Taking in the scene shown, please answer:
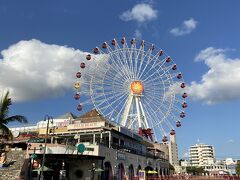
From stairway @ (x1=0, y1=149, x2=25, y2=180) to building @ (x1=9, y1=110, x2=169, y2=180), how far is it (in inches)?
43.8

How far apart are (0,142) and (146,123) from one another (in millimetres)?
36339

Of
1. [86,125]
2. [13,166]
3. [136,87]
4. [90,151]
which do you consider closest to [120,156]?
[86,125]

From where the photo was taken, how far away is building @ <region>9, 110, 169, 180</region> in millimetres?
43406

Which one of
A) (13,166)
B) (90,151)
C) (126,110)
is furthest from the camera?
Result: (126,110)

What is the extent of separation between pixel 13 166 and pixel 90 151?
11.2m

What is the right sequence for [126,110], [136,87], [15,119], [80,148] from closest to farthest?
[15,119]
[80,148]
[126,110]
[136,87]

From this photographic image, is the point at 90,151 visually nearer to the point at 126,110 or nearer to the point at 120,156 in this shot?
the point at 120,156

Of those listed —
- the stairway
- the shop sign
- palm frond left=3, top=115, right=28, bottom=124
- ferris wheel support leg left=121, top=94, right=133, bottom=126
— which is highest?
ferris wheel support leg left=121, top=94, right=133, bottom=126

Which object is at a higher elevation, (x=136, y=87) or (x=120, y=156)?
(x=136, y=87)

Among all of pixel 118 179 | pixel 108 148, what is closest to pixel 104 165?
pixel 108 148

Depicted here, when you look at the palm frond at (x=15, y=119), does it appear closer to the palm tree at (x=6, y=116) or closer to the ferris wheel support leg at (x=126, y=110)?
the palm tree at (x=6, y=116)

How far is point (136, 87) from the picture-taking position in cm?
6931

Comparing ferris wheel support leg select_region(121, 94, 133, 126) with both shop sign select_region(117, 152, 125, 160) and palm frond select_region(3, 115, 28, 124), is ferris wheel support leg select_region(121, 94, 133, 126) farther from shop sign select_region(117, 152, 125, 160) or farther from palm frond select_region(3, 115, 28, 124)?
palm frond select_region(3, 115, 28, 124)

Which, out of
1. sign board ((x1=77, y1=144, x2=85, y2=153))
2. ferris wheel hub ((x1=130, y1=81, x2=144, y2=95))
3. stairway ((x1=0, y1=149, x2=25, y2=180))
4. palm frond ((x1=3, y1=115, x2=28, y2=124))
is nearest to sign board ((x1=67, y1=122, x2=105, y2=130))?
sign board ((x1=77, y1=144, x2=85, y2=153))
